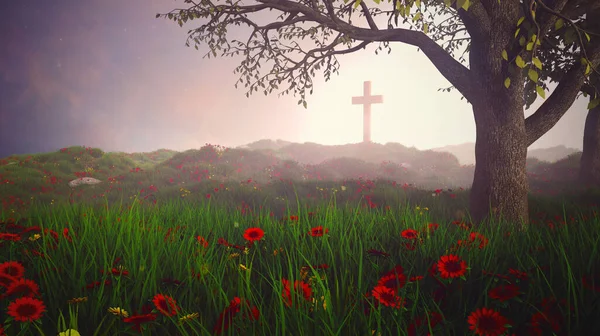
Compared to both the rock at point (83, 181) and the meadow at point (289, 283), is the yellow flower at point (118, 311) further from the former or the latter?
the rock at point (83, 181)

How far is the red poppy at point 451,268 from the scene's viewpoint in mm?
1604

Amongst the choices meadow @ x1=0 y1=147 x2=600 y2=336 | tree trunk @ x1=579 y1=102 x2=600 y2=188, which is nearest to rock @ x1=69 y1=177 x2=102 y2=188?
meadow @ x1=0 y1=147 x2=600 y2=336

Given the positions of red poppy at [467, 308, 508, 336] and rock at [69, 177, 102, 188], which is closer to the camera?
red poppy at [467, 308, 508, 336]

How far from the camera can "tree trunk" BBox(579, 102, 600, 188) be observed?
1091 centimetres

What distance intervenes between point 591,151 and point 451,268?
1350cm

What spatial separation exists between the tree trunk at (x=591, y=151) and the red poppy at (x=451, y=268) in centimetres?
1304

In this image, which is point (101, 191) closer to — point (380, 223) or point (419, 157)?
point (380, 223)

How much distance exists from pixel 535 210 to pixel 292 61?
6655 mm

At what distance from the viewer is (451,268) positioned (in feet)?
5.49

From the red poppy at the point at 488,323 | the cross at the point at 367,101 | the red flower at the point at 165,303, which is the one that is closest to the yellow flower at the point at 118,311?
the red flower at the point at 165,303

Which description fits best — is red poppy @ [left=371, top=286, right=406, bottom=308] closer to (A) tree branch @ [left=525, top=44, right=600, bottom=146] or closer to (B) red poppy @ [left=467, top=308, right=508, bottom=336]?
(B) red poppy @ [left=467, top=308, right=508, bottom=336]

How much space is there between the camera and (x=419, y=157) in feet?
89.1

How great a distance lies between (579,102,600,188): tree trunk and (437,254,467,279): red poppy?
13.0 meters

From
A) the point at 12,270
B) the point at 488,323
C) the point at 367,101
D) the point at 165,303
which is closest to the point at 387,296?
the point at 488,323
